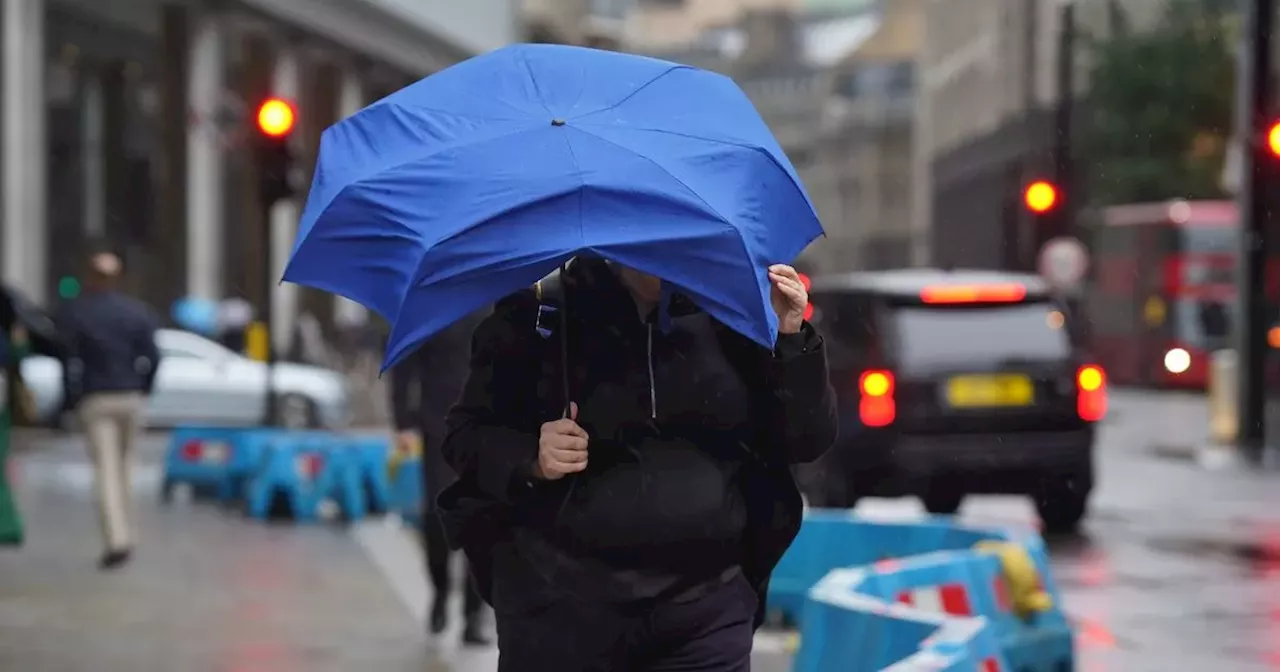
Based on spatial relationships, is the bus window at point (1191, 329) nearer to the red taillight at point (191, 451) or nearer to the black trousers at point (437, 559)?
the red taillight at point (191, 451)

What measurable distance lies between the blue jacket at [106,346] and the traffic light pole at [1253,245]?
46.0 ft

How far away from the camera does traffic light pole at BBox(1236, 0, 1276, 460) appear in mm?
23219

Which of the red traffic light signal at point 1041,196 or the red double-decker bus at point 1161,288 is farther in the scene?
the red double-decker bus at point 1161,288

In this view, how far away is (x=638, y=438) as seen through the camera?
4102mm

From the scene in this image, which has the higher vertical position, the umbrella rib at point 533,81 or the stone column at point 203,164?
the stone column at point 203,164

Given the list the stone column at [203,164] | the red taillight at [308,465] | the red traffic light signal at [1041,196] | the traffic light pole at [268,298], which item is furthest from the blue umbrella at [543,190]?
the stone column at [203,164]

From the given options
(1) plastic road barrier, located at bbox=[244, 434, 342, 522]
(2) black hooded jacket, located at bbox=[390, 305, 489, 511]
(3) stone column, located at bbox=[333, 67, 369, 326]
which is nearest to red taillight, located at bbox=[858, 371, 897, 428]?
(1) plastic road barrier, located at bbox=[244, 434, 342, 522]

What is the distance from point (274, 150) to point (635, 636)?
1440 centimetres

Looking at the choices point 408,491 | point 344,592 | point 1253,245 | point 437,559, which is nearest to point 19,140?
point 1253,245

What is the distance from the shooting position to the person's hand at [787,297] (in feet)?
13.2

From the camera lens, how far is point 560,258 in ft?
12.7

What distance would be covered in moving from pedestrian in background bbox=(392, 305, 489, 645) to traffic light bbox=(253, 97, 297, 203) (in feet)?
27.9

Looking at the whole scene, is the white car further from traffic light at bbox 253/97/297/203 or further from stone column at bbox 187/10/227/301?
stone column at bbox 187/10/227/301

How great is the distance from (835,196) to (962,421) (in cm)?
10750
